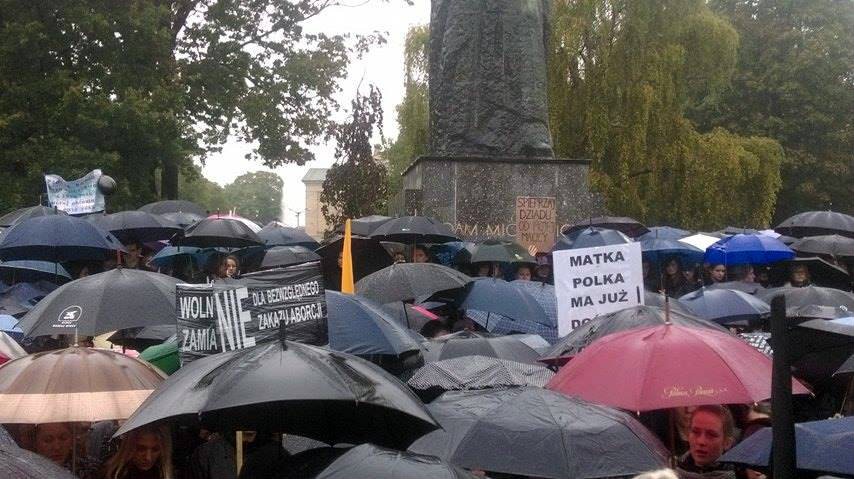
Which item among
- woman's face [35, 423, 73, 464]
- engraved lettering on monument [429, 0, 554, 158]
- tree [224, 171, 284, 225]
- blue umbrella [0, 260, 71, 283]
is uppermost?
engraved lettering on monument [429, 0, 554, 158]

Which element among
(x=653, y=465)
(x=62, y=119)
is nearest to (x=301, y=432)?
(x=653, y=465)

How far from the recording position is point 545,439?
5.02m

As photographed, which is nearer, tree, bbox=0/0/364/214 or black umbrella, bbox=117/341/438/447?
black umbrella, bbox=117/341/438/447

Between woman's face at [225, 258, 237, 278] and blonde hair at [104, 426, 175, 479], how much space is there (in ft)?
19.3

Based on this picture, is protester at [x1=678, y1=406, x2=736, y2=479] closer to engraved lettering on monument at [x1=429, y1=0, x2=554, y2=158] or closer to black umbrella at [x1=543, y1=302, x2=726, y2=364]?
black umbrella at [x1=543, y1=302, x2=726, y2=364]

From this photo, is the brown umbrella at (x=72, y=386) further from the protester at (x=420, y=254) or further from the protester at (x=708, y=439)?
the protester at (x=420, y=254)

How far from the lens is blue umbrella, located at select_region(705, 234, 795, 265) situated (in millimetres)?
14352

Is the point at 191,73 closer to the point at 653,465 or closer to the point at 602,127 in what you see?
the point at 602,127

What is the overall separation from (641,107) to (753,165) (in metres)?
3.86

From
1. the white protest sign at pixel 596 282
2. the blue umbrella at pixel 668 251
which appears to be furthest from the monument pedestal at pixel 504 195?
the white protest sign at pixel 596 282

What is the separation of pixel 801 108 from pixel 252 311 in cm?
3701

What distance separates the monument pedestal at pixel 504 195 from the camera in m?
16.7

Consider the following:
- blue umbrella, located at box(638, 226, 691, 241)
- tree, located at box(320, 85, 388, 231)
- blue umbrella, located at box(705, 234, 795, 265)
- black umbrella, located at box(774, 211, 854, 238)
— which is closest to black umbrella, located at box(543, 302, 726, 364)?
blue umbrella, located at box(705, 234, 795, 265)

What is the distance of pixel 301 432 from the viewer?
5246mm
